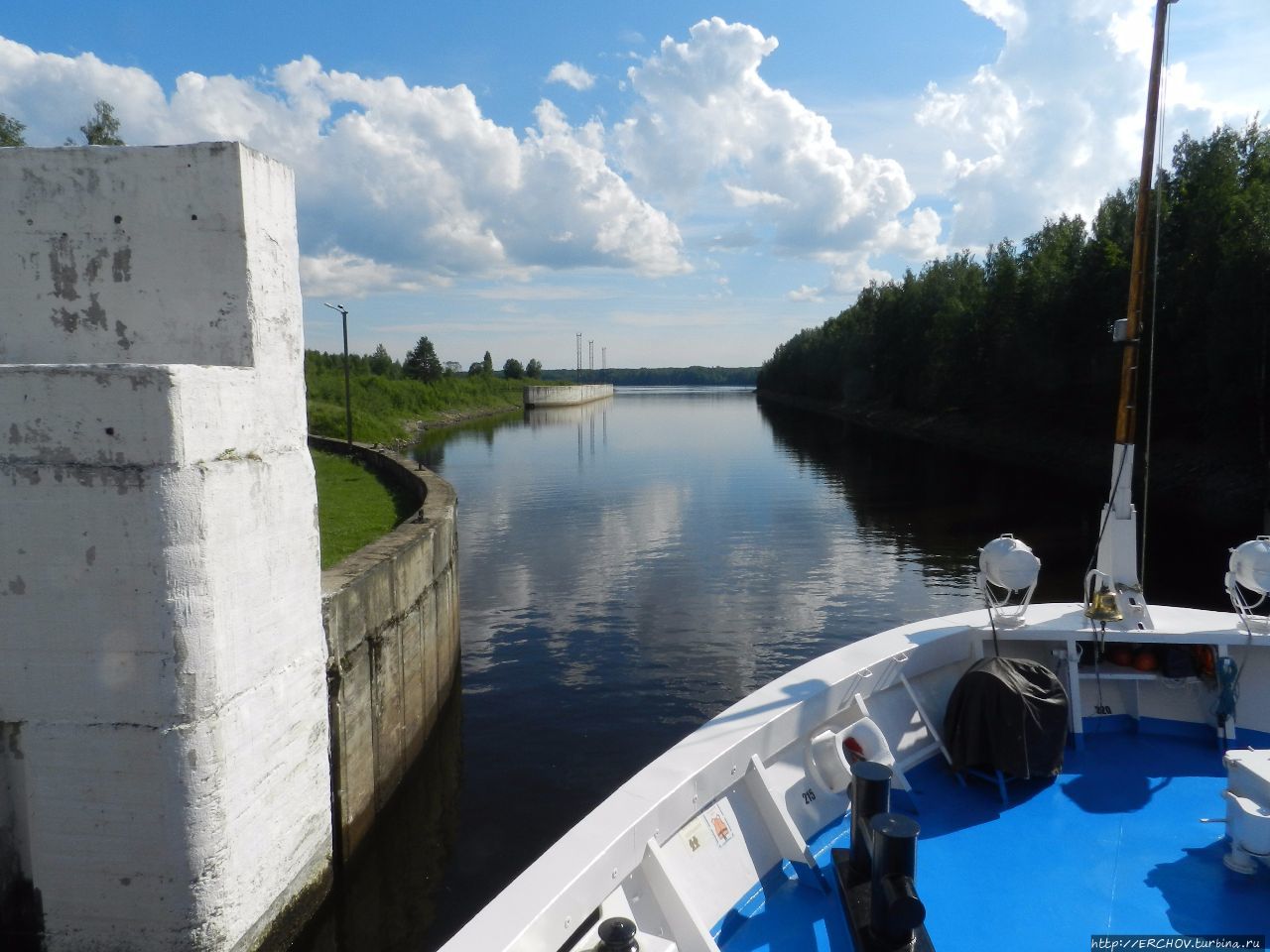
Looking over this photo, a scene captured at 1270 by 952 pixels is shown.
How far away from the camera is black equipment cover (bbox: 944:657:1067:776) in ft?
18.0

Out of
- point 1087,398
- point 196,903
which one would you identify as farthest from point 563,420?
point 196,903

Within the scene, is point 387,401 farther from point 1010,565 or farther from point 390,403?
point 1010,565

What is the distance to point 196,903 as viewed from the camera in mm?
5543

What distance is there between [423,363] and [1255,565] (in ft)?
315

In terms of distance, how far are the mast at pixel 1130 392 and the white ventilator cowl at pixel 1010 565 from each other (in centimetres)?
69

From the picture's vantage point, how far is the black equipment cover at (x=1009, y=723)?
18.0ft

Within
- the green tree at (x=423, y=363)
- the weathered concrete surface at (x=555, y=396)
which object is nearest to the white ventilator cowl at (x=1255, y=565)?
the green tree at (x=423, y=363)

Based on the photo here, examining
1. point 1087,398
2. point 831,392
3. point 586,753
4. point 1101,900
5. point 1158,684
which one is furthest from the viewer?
point 831,392

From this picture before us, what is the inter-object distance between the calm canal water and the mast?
6.07m

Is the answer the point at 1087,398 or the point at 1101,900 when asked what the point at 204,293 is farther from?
the point at 1087,398

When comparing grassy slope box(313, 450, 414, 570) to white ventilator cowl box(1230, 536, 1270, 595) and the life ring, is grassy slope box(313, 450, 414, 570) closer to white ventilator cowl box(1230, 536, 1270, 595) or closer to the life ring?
the life ring

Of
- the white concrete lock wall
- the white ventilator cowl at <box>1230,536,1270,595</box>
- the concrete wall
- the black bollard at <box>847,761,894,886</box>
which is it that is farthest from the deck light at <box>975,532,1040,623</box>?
the concrete wall

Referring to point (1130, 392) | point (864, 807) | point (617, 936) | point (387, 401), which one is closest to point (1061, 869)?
point (864, 807)

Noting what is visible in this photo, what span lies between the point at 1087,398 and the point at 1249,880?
40.9 metres
